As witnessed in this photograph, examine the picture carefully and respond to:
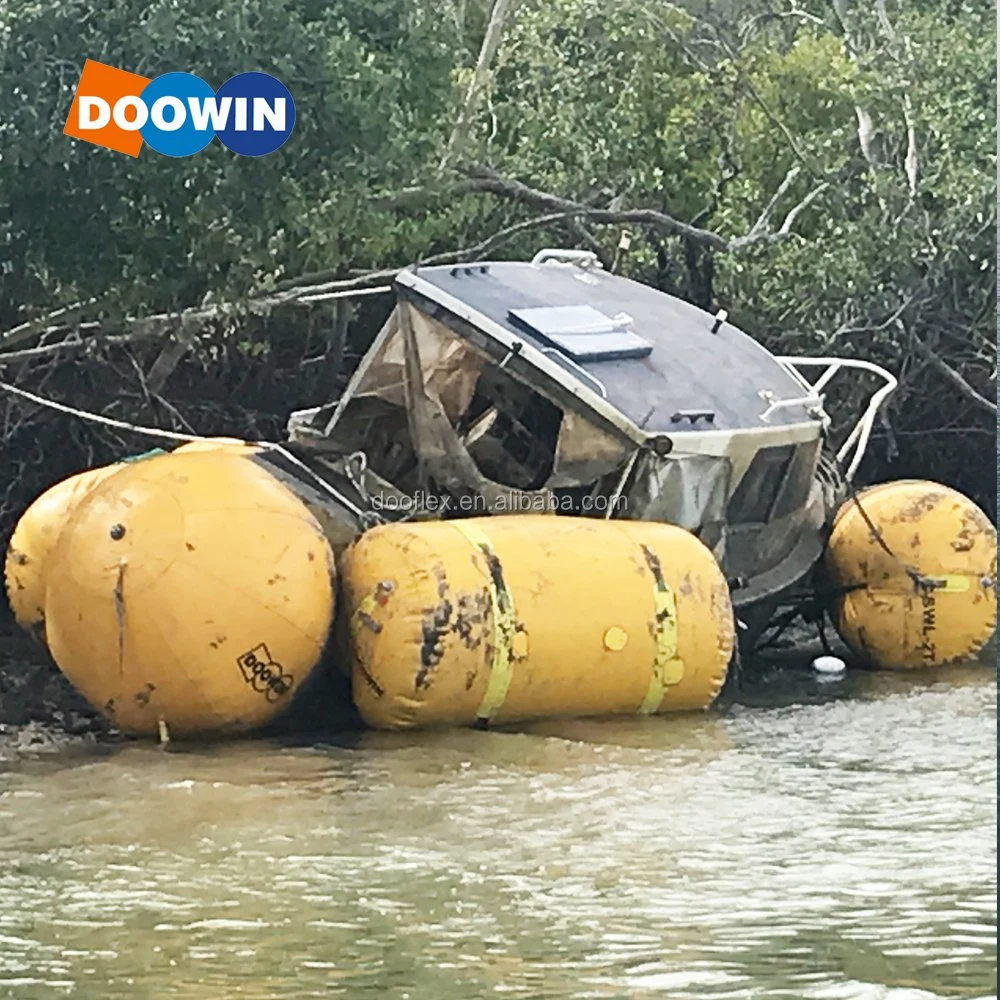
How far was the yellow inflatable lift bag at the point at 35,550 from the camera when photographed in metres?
7.20

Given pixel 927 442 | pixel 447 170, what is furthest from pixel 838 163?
pixel 447 170

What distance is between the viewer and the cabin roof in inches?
278

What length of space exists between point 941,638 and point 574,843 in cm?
339

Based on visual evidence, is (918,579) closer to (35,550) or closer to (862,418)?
(862,418)

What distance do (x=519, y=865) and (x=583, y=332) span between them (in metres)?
3.40

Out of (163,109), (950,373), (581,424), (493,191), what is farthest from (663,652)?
(950,373)

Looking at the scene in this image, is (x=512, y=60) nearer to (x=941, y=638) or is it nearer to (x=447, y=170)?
(x=447, y=170)

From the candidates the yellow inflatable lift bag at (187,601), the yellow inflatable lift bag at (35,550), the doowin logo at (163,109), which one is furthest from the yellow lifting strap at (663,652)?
the yellow inflatable lift bag at (35,550)

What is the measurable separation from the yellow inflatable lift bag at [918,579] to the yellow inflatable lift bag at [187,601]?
8.18 ft

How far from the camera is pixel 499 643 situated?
597cm

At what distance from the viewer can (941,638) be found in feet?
24.7

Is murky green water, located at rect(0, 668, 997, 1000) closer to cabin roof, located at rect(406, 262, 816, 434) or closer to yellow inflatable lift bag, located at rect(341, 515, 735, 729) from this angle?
yellow inflatable lift bag, located at rect(341, 515, 735, 729)

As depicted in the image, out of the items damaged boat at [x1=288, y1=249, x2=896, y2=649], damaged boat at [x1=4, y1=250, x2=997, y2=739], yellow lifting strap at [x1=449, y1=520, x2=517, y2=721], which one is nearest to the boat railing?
damaged boat at [x1=4, y1=250, x2=997, y2=739]

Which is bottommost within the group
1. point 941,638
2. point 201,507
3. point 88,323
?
point 941,638
